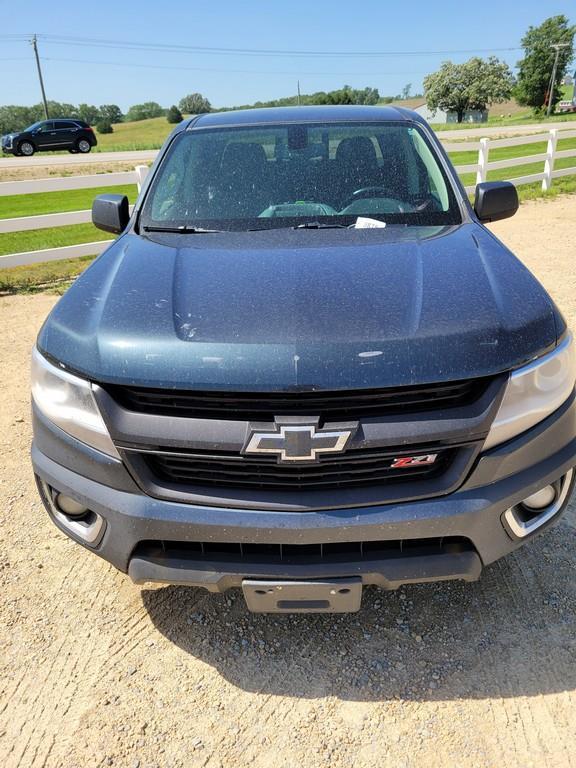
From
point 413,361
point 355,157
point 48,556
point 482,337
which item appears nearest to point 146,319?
point 413,361

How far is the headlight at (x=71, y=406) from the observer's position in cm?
183

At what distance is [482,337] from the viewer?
1.78 meters

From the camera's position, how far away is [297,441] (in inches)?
66.0

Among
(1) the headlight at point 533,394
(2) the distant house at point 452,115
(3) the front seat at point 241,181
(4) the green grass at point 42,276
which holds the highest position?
(3) the front seat at point 241,181

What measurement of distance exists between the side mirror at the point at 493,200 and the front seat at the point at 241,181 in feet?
3.47

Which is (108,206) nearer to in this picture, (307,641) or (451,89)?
(307,641)

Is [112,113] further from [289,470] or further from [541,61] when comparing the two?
[289,470]

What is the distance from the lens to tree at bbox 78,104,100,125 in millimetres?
93713

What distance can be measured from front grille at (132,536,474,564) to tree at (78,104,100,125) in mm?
103156

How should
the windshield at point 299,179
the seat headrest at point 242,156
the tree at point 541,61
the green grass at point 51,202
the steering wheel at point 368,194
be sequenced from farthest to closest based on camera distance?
the tree at point 541,61 → the green grass at point 51,202 → the seat headrest at point 242,156 → the steering wheel at point 368,194 → the windshield at point 299,179

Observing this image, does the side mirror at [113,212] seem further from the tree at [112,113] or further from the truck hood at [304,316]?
the tree at [112,113]

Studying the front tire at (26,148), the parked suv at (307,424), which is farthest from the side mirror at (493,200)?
the front tire at (26,148)

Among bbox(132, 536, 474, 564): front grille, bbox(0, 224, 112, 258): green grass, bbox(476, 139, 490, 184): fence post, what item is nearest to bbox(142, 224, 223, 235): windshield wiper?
bbox(132, 536, 474, 564): front grille

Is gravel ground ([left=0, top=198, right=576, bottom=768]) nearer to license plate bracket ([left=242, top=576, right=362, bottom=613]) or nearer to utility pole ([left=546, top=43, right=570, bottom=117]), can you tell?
license plate bracket ([left=242, top=576, right=362, bottom=613])
